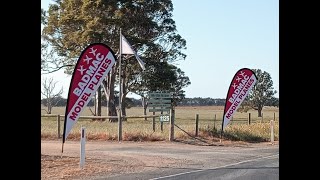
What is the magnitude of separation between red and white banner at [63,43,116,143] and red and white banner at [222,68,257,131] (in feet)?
24.8

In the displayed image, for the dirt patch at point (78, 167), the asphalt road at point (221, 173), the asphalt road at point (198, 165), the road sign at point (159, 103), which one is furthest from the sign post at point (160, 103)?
the asphalt road at point (221, 173)

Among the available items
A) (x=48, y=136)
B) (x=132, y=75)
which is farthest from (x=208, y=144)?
(x=132, y=75)

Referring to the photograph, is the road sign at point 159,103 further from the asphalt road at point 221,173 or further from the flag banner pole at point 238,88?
the asphalt road at point 221,173

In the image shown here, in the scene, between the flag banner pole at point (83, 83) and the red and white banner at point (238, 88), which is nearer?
the flag banner pole at point (83, 83)

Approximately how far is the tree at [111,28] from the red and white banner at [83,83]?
69.3 ft

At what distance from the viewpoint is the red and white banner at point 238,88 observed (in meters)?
16.3

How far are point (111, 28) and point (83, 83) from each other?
75.4ft

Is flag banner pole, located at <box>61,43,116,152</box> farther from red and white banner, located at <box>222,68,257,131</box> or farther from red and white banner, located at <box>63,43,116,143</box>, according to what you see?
red and white banner, located at <box>222,68,257,131</box>

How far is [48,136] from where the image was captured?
19.1 m

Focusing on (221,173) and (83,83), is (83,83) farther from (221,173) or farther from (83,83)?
(221,173)

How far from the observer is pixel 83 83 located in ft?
30.5

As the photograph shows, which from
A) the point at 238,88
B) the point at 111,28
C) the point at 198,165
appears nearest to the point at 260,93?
the point at 111,28
